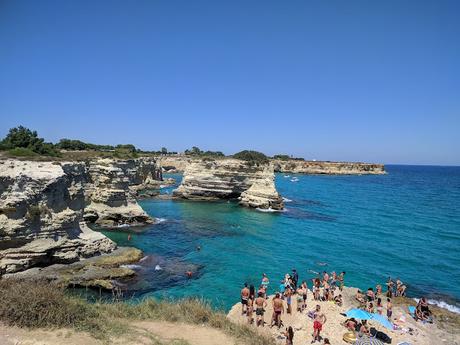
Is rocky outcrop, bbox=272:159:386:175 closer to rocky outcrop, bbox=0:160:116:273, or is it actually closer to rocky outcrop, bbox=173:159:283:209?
rocky outcrop, bbox=173:159:283:209

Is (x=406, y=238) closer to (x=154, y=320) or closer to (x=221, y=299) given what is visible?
(x=221, y=299)

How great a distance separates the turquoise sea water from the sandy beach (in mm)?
2967

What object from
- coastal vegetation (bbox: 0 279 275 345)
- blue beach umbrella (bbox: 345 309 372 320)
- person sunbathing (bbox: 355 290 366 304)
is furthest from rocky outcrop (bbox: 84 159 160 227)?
blue beach umbrella (bbox: 345 309 372 320)

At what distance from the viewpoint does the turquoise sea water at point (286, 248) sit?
2461cm

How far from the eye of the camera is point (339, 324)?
59.7 feet

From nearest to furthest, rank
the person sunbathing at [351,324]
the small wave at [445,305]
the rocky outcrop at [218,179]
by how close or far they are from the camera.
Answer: the person sunbathing at [351,324], the small wave at [445,305], the rocky outcrop at [218,179]

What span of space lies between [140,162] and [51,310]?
67547 millimetres

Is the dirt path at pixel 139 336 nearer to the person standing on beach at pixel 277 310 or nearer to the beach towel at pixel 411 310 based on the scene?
the person standing on beach at pixel 277 310

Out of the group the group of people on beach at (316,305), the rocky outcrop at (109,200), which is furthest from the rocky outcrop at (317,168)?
the group of people on beach at (316,305)

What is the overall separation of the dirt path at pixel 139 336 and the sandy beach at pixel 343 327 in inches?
194

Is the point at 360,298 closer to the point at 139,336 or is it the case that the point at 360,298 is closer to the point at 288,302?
the point at 288,302

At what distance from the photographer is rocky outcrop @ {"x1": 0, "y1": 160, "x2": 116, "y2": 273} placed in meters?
22.5

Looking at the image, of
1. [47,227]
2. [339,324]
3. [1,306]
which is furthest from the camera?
[47,227]

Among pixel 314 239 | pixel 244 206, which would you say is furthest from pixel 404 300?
pixel 244 206
